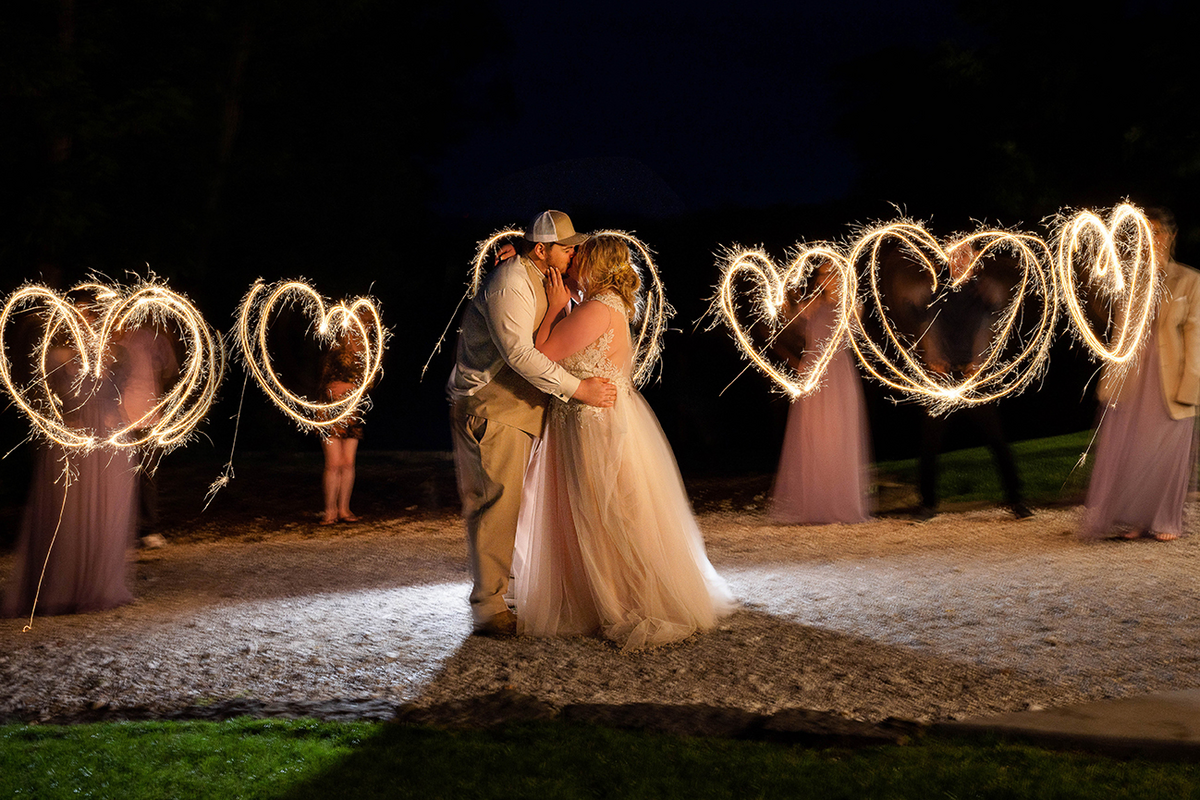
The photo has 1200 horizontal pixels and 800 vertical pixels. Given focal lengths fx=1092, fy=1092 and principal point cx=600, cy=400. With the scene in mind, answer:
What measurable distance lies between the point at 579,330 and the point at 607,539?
41.7 inches

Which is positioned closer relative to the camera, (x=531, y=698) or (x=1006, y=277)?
(x=531, y=698)

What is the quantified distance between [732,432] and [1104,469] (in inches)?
358

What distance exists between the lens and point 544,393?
568cm

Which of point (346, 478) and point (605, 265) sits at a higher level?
point (605, 265)

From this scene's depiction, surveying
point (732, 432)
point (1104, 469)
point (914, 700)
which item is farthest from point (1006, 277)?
point (914, 700)

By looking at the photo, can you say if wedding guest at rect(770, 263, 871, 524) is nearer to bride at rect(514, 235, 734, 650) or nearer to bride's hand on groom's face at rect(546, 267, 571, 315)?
bride at rect(514, 235, 734, 650)

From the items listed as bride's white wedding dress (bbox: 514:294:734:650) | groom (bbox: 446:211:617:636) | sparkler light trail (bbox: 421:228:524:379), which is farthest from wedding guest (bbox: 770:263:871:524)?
groom (bbox: 446:211:617:636)

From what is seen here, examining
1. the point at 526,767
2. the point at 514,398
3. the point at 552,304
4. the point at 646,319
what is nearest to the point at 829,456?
the point at 646,319

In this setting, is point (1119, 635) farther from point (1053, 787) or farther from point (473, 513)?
point (473, 513)

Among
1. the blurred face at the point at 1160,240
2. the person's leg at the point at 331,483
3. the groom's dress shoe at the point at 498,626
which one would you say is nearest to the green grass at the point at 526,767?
the groom's dress shoe at the point at 498,626

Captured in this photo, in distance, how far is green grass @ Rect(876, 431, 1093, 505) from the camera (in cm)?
1041

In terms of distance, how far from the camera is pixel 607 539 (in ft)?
18.0

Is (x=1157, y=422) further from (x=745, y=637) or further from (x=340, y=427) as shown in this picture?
(x=340, y=427)

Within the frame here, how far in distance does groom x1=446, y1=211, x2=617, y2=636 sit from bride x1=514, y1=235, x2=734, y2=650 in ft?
0.38
